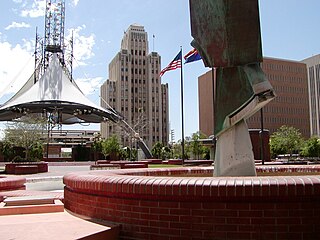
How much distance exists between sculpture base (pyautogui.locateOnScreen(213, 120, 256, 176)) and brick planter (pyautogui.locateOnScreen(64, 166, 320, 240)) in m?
2.24

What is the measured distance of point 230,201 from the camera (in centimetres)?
464

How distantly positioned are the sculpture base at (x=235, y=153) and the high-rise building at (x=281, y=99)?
87.0m

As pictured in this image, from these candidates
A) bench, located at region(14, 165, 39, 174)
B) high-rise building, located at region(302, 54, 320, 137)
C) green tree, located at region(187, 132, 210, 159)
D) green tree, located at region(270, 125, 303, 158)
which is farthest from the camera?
high-rise building, located at region(302, 54, 320, 137)

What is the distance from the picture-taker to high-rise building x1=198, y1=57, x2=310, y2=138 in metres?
98.1

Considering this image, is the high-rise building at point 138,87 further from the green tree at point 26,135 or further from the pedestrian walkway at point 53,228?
the pedestrian walkway at point 53,228

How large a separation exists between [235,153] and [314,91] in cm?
12349

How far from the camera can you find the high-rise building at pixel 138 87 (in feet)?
421

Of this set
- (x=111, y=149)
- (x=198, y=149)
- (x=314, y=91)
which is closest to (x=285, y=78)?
(x=314, y=91)

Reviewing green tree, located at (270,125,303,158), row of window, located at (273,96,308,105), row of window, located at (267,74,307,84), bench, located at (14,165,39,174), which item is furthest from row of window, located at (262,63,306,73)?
bench, located at (14,165,39,174)

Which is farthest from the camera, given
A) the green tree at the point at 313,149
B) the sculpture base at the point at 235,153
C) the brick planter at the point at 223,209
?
the green tree at the point at 313,149

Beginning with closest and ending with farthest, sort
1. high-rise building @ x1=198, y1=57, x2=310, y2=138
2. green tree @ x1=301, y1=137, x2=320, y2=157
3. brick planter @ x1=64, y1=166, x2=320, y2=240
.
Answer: brick planter @ x1=64, y1=166, x2=320, y2=240, green tree @ x1=301, y1=137, x2=320, y2=157, high-rise building @ x1=198, y1=57, x2=310, y2=138

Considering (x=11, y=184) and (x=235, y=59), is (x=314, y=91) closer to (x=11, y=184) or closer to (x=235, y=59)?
(x=235, y=59)

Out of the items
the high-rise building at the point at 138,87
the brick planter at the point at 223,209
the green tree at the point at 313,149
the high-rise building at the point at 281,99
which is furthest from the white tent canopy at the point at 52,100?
the high-rise building at the point at 138,87

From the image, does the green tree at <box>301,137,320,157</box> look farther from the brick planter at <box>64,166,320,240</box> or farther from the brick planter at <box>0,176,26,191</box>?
the brick planter at <box>64,166,320,240</box>
